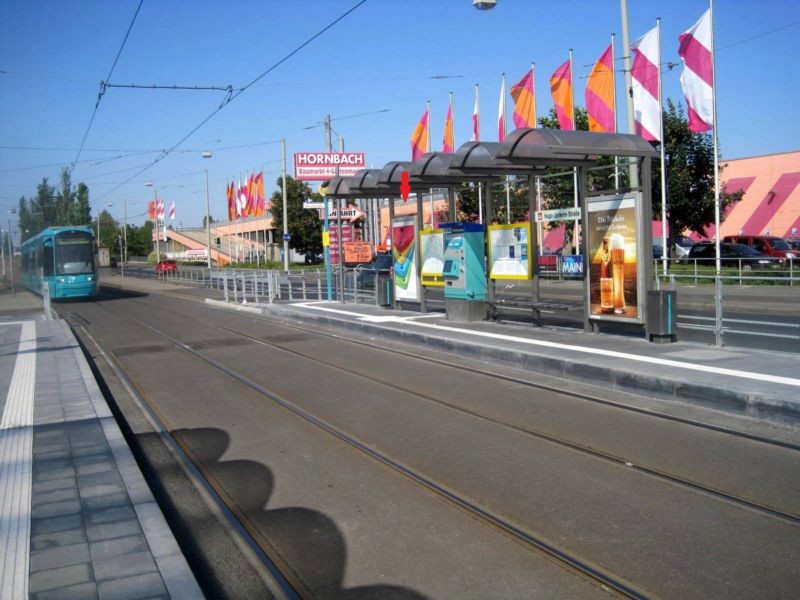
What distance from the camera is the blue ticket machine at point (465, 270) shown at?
18.0 metres

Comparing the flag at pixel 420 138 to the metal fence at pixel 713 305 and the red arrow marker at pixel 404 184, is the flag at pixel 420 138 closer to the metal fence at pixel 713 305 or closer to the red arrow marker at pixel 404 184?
the metal fence at pixel 713 305

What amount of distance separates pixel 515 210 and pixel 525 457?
35.3 m

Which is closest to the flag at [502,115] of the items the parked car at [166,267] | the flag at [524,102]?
the flag at [524,102]

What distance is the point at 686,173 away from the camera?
3916cm

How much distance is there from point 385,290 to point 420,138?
1760 centimetres

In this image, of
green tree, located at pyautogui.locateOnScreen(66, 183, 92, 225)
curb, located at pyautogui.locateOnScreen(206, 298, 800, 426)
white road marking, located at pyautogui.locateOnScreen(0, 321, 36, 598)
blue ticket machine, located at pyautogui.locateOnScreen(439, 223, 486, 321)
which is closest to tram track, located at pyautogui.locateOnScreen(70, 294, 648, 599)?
white road marking, located at pyautogui.locateOnScreen(0, 321, 36, 598)

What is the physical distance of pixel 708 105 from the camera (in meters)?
25.5

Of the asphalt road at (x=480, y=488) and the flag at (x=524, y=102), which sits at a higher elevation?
the flag at (x=524, y=102)

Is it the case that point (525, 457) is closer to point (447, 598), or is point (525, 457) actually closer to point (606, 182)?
point (447, 598)

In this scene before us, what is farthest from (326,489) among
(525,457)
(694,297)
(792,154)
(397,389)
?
(792,154)

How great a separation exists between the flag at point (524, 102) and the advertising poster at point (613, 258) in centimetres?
1916

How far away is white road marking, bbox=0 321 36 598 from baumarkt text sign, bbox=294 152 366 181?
20.8m

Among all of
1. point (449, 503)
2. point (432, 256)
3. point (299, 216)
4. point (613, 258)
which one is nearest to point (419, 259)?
point (432, 256)

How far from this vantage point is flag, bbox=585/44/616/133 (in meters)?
27.2
